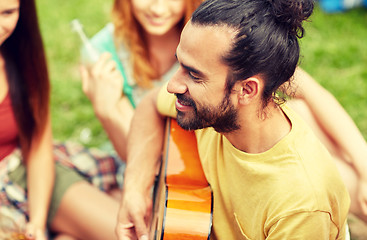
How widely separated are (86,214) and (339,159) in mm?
1158

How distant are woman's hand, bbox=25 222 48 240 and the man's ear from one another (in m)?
1.22

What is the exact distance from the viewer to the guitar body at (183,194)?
1526 mm

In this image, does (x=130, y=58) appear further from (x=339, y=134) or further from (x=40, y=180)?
(x=339, y=134)

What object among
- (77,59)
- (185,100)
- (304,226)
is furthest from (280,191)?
(77,59)

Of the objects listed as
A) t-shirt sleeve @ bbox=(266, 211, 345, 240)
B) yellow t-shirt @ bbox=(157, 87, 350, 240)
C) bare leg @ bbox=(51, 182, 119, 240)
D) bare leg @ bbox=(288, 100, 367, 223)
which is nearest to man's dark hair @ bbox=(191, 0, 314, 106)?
yellow t-shirt @ bbox=(157, 87, 350, 240)

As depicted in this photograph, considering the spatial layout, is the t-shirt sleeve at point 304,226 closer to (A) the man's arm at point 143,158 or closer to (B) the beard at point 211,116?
(B) the beard at point 211,116

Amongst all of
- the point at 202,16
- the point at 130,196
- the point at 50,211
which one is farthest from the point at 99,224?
the point at 202,16

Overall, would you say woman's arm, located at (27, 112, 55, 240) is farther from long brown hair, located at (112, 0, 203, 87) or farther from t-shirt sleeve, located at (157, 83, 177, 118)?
t-shirt sleeve, located at (157, 83, 177, 118)

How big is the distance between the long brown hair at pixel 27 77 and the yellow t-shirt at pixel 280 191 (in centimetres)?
98

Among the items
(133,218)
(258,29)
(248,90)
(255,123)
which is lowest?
(133,218)

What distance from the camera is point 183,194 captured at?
64.1 inches

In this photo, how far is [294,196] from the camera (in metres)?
1.32

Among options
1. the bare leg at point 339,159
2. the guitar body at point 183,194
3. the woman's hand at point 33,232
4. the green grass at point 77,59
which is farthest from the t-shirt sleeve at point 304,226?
the green grass at point 77,59

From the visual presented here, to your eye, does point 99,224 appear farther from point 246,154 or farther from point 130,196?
point 246,154
